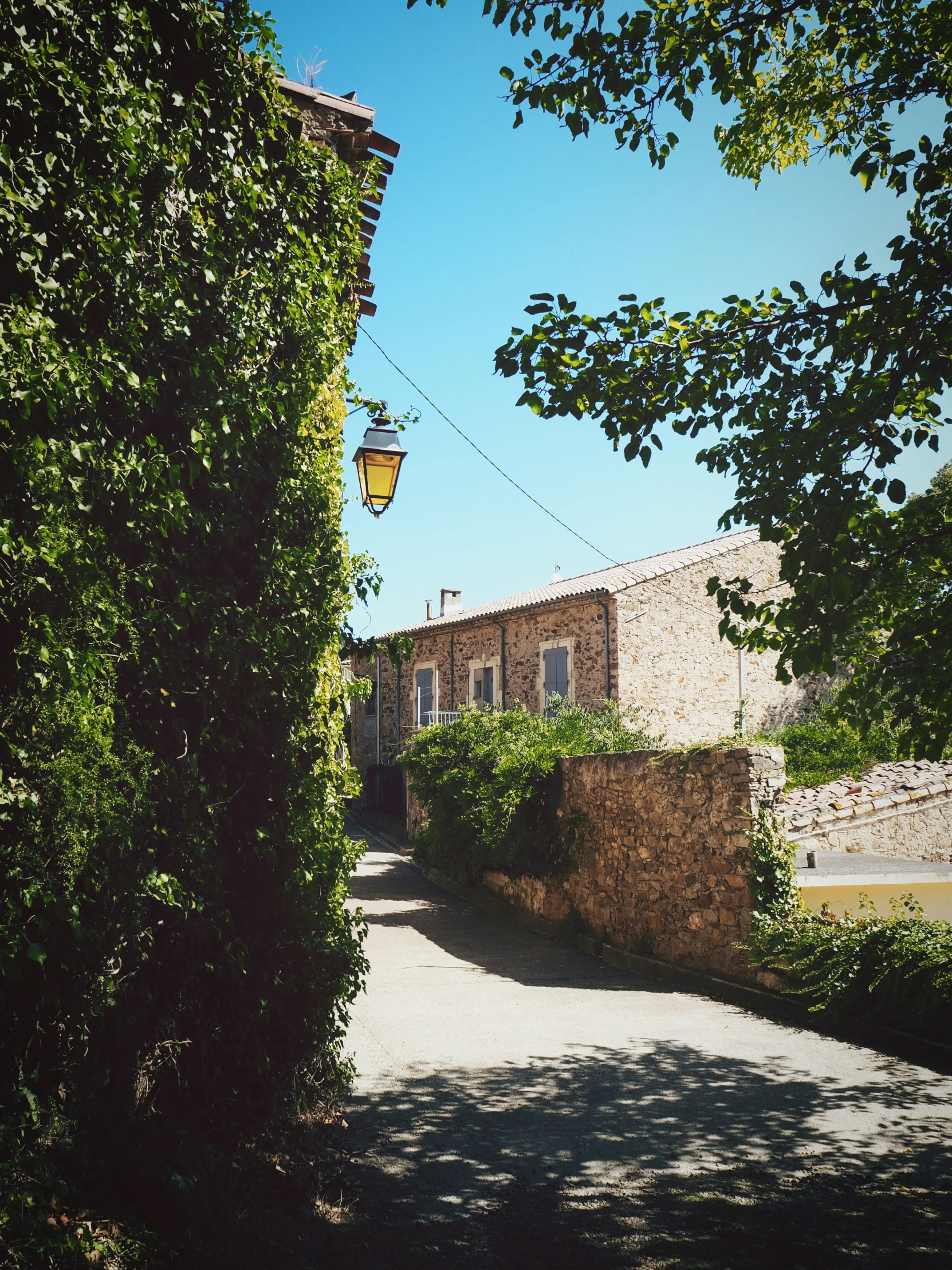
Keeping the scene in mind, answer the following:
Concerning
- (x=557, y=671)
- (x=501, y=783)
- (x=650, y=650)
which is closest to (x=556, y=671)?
(x=557, y=671)

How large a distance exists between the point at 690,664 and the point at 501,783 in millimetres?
7565

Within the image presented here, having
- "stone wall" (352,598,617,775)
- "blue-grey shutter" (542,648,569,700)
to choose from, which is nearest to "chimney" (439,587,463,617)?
"stone wall" (352,598,617,775)

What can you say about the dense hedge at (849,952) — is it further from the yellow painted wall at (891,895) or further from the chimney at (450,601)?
the chimney at (450,601)

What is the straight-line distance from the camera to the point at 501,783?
11.2 m

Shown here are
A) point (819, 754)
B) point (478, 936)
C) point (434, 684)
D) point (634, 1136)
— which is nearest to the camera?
point (634, 1136)

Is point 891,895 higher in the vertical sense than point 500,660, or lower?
lower

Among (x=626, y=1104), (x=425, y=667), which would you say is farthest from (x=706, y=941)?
(x=425, y=667)

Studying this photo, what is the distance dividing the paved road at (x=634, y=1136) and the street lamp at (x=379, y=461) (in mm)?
4128

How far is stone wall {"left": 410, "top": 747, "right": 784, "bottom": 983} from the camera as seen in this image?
7555 millimetres

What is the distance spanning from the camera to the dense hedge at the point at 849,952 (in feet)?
19.0

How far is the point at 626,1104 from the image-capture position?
4863 millimetres

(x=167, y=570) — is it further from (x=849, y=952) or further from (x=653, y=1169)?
(x=849, y=952)

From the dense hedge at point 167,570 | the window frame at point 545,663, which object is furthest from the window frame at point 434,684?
the dense hedge at point 167,570

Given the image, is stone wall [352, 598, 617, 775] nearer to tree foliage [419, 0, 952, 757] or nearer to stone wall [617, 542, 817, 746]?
stone wall [617, 542, 817, 746]
